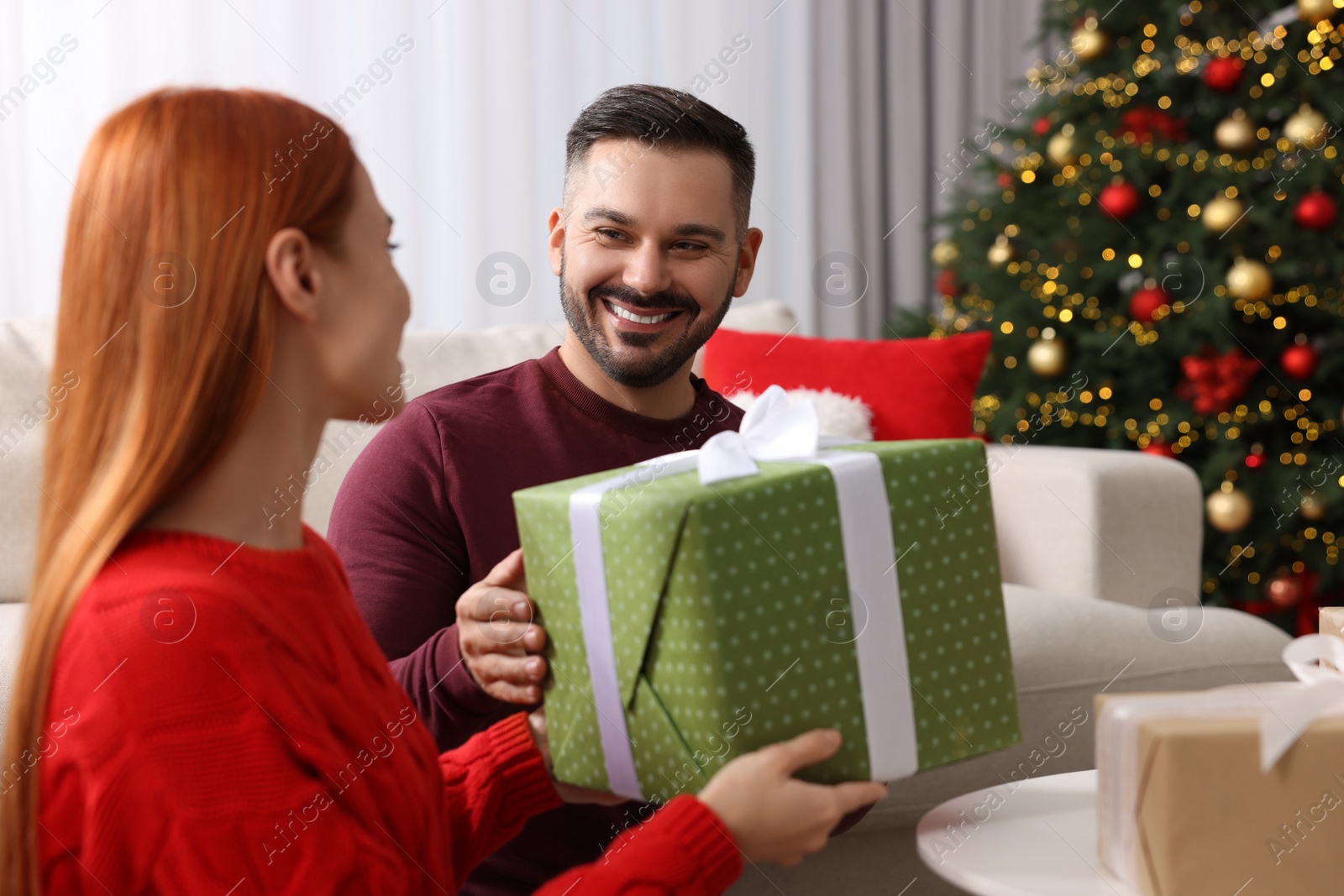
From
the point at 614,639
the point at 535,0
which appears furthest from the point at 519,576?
the point at 535,0

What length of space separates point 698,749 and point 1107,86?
2.71 metres

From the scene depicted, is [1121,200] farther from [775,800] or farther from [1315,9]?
[775,800]

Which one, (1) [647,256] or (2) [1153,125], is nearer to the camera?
(1) [647,256]

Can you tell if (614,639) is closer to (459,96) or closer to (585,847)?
(585,847)

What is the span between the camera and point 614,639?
0.77m

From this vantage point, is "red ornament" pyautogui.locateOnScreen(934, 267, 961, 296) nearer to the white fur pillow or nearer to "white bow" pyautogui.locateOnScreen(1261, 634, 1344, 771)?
the white fur pillow

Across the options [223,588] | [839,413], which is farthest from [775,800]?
[839,413]

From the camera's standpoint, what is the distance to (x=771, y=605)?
72cm

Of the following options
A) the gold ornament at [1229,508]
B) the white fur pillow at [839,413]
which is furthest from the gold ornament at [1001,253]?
the white fur pillow at [839,413]

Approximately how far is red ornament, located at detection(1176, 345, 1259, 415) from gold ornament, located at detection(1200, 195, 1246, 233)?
30 centimetres

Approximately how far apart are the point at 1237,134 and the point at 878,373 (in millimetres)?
1281

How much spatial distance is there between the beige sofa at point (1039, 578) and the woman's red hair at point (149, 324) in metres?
0.79

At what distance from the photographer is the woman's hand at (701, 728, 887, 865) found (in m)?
0.71

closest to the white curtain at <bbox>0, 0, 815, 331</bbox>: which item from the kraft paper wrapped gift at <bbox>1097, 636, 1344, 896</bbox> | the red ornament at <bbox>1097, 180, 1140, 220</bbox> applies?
the red ornament at <bbox>1097, 180, 1140, 220</bbox>
